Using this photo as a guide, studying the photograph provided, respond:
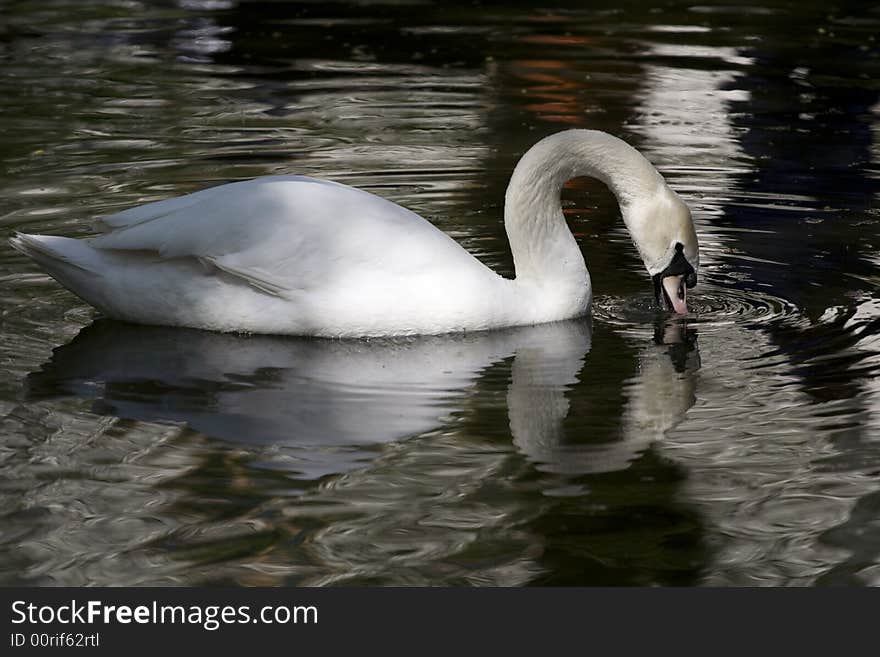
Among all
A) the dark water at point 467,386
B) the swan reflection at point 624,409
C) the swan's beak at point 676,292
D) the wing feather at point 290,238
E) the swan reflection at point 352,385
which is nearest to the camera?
the dark water at point 467,386

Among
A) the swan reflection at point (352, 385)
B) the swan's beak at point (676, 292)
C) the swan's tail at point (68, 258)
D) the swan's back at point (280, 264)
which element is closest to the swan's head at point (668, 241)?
the swan's beak at point (676, 292)

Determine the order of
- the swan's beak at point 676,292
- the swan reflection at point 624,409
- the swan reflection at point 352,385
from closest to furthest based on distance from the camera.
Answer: the swan reflection at point 624,409
the swan reflection at point 352,385
the swan's beak at point 676,292

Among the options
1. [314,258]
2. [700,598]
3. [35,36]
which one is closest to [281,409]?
[314,258]

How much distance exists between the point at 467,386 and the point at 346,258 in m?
0.82

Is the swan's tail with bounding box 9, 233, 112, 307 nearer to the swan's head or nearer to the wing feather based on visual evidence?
the wing feather

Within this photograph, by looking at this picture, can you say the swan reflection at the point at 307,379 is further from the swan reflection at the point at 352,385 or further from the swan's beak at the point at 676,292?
the swan's beak at the point at 676,292

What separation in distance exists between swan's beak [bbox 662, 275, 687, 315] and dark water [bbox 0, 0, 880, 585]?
86mm

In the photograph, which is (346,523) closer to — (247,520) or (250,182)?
(247,520)

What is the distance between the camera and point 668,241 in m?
7.29

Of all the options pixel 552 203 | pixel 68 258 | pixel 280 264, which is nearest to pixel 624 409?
pixel 552 203

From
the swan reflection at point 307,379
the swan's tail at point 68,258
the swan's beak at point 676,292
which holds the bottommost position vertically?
the swan reflection at point 307,379

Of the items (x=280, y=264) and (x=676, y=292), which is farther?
(x=676, y=292)

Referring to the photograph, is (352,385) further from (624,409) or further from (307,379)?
(624,409)

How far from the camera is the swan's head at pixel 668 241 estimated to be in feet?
23.7
